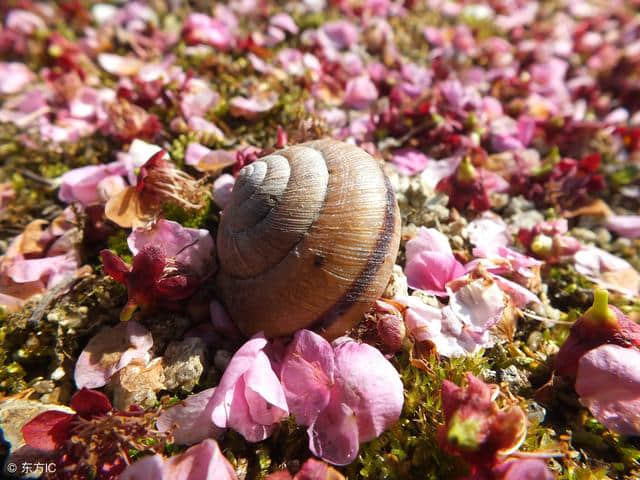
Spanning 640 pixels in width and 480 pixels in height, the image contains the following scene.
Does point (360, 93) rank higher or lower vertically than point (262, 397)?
higher

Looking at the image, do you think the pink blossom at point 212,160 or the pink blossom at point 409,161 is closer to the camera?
the pink blossom at point 212,160

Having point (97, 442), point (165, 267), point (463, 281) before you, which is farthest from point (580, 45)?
point (97, 442)

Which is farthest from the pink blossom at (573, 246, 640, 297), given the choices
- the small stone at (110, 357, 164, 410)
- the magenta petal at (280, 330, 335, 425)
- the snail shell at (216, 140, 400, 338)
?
the small stone at (110, 357, 164, 410)

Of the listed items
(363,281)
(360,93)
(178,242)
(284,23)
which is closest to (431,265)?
(363,281)

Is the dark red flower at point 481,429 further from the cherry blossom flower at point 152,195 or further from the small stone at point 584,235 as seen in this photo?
the small stone at point 584,235

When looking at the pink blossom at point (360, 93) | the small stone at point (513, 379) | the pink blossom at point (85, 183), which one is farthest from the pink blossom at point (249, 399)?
the pink blossom at point (360, 93)

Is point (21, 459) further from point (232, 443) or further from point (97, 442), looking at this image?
point (232, 443)

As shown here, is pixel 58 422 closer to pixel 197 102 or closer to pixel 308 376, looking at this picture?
pixel 308 376

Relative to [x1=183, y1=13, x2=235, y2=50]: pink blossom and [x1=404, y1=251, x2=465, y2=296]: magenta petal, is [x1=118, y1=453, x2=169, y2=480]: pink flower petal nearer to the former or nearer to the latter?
[x1=404, y1=251, x2=465, y2=296]: magenta petal
